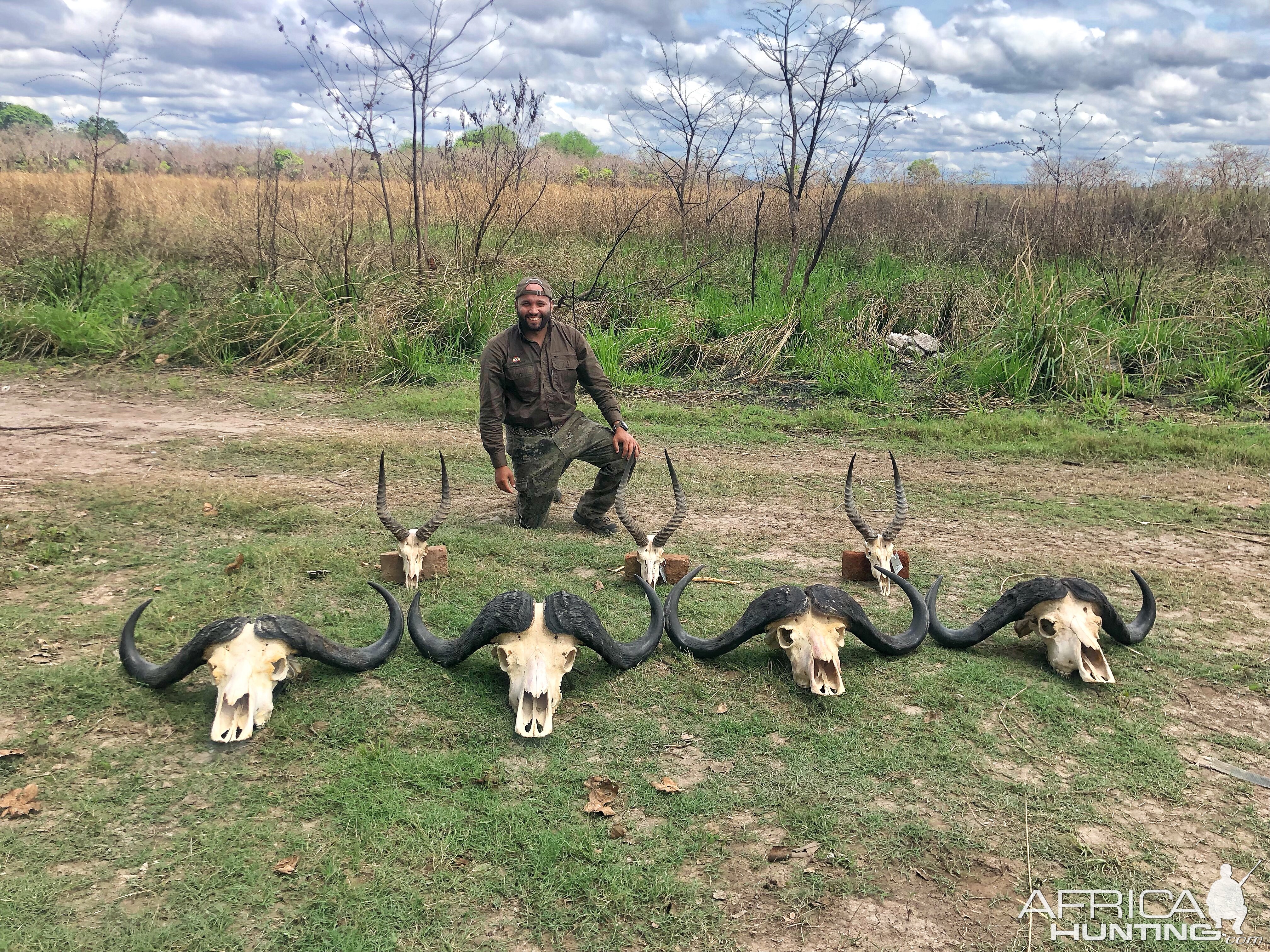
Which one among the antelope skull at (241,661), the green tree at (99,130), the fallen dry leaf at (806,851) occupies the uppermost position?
the green tree at (99,130)

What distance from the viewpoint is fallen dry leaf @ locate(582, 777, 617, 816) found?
3.00 m

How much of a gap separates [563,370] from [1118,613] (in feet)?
11.5

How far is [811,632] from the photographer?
3764mm

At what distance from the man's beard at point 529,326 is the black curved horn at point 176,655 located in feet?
8.74

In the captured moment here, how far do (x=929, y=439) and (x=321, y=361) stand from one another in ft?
22.2

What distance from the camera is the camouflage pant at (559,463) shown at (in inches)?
223

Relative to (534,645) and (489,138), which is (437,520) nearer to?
(534,645)

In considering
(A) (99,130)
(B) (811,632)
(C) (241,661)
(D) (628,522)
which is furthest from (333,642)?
(A) (99,130)

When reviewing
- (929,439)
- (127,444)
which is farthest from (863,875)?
(127,444)

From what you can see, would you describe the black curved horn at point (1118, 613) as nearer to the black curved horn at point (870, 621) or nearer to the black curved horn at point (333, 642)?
the black curved horn at point (870, 621)

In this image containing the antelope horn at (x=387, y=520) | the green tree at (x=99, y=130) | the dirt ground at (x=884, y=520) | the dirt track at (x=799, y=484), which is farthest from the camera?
the green tree at (x=99, y=130)

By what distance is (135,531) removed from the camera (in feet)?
17.5

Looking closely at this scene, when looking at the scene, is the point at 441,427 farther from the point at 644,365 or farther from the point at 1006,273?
the point at 1006,273

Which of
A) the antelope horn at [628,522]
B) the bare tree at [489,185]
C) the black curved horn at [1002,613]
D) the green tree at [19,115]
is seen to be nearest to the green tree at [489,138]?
the bare tree at [489,185]
